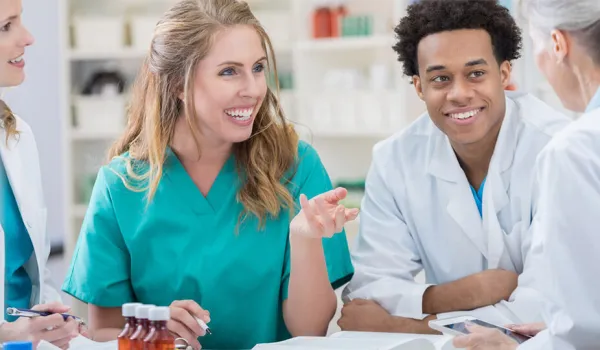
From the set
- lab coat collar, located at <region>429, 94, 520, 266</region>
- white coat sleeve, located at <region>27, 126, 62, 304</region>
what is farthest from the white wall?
lab coat collar, located at <region>429, 94, 520, 266</region>

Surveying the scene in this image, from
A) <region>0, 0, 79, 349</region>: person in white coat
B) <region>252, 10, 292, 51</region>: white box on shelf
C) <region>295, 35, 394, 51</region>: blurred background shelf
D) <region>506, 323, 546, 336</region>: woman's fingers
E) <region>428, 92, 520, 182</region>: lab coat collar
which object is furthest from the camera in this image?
<region>252, 10, 292, 51</region>: white box on shelf

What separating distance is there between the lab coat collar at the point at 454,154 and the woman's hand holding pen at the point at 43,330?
1.00m

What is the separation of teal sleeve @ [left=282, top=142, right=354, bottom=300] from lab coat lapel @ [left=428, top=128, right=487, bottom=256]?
293mm

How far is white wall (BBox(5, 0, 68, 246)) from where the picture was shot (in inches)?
177

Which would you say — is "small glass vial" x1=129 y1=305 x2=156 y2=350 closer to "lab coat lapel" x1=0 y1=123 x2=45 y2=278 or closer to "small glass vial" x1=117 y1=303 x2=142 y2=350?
"small glass vial" x1=117 y1=303 x2=142 y2=350

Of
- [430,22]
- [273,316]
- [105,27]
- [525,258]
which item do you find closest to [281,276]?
[273,316]

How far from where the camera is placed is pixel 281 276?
2020mm

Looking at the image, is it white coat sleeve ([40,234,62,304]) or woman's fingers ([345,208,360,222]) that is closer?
woman's fingers ([345,208,360,222])

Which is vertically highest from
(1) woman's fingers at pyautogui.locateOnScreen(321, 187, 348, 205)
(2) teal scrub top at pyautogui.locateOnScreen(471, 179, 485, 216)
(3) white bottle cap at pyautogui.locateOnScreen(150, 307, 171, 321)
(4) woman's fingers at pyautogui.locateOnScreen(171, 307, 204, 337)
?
(1) woman's fingers at pyautogui.locateOnScreen(321, 187, 348, 205)

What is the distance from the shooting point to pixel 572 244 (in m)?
1.36

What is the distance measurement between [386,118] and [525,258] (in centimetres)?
192

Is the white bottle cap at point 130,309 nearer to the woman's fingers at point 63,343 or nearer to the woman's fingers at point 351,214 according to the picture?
the woman's fingers at point 63,343

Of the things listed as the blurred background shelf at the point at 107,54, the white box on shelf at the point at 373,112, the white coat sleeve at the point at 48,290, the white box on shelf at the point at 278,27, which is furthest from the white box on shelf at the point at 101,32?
the white coat sleeve at the point at 48,290

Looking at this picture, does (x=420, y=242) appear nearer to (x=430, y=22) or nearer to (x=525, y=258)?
(x=525, y=258)
